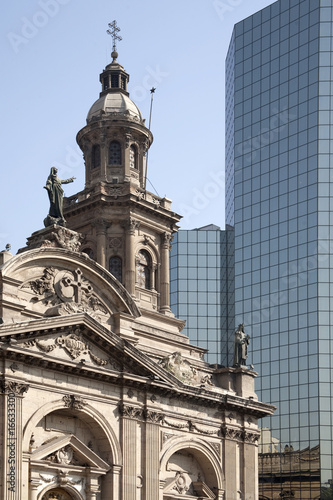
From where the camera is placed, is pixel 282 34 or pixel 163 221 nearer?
pixel 163 221

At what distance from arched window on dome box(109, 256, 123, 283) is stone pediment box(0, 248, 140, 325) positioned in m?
8.29

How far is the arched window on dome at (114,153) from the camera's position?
64.6m

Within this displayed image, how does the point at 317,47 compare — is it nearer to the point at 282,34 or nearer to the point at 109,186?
the point at 282,34

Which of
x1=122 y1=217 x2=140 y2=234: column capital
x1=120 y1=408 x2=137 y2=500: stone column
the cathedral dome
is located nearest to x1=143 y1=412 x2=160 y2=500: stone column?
x1=120 y1=408 x2=137 y2=500: stone column

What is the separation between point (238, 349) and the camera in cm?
6028

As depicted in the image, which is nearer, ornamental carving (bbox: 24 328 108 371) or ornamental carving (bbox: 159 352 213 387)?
ornamental carving (bbox: 24 328 108 371)

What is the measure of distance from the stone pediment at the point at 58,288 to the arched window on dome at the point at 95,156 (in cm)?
1400

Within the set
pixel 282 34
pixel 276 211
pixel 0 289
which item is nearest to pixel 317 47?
pixel 282 34

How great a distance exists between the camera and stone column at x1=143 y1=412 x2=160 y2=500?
5078 cm

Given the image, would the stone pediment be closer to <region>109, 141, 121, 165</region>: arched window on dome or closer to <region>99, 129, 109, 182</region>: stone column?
<region>99, 129, 109, 182</region>: stone column

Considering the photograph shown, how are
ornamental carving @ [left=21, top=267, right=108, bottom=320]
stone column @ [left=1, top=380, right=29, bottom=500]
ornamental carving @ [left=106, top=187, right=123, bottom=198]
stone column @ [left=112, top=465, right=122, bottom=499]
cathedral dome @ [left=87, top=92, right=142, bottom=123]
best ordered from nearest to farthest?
1. stone column @ [left=1, top=380, right=29, bottom=500]
2. stone column @ [left=112, top=465, right=122, bottom=499]
3. ornamental carving @ [left=21, top=267, right=108, bottom=320]
4. ornamental carving @ [left=106, top=187, right=123, bottom=198]
5. cathedral dome @ [left=87, top=92, right=142, bottom=123]

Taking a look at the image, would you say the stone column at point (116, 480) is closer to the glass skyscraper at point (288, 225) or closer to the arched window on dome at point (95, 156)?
the arched window on dome at point (95, 156)

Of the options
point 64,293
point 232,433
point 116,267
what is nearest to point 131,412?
point 64,293

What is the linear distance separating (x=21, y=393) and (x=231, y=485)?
56.8 ft
